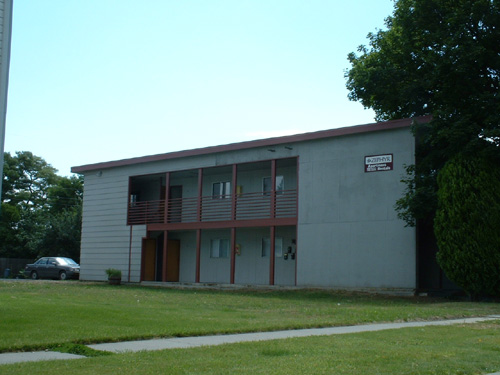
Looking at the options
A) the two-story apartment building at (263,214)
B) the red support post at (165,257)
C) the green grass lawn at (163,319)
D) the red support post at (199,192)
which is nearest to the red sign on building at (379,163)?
the two-story apartment building at (263,214)

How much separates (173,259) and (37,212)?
30745 mm

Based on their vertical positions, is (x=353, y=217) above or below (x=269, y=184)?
below

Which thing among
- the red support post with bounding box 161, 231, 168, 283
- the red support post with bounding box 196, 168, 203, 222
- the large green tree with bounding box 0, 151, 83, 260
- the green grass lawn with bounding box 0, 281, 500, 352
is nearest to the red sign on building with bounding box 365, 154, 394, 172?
the green grass lawn with bounding box 0, 281, 500, 352

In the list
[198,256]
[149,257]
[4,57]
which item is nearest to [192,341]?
[4,57]

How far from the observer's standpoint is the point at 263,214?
3031cm

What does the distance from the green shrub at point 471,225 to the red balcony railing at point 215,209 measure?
811cm

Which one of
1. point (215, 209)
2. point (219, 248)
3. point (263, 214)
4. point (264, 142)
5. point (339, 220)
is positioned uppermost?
point (264, 142)

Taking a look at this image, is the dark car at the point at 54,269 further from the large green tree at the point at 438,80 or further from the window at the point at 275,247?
the large green tree at the point at 438,80

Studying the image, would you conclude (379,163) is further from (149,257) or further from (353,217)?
(149,257)

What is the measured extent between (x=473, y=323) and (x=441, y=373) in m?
6.17

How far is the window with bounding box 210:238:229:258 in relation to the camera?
104ft

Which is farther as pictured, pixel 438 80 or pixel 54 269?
pixel 54 269

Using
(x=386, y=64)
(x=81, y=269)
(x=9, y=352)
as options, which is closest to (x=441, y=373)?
(x=9, y=352)

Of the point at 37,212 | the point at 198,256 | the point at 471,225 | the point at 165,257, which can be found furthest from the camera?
the point at 37,212
